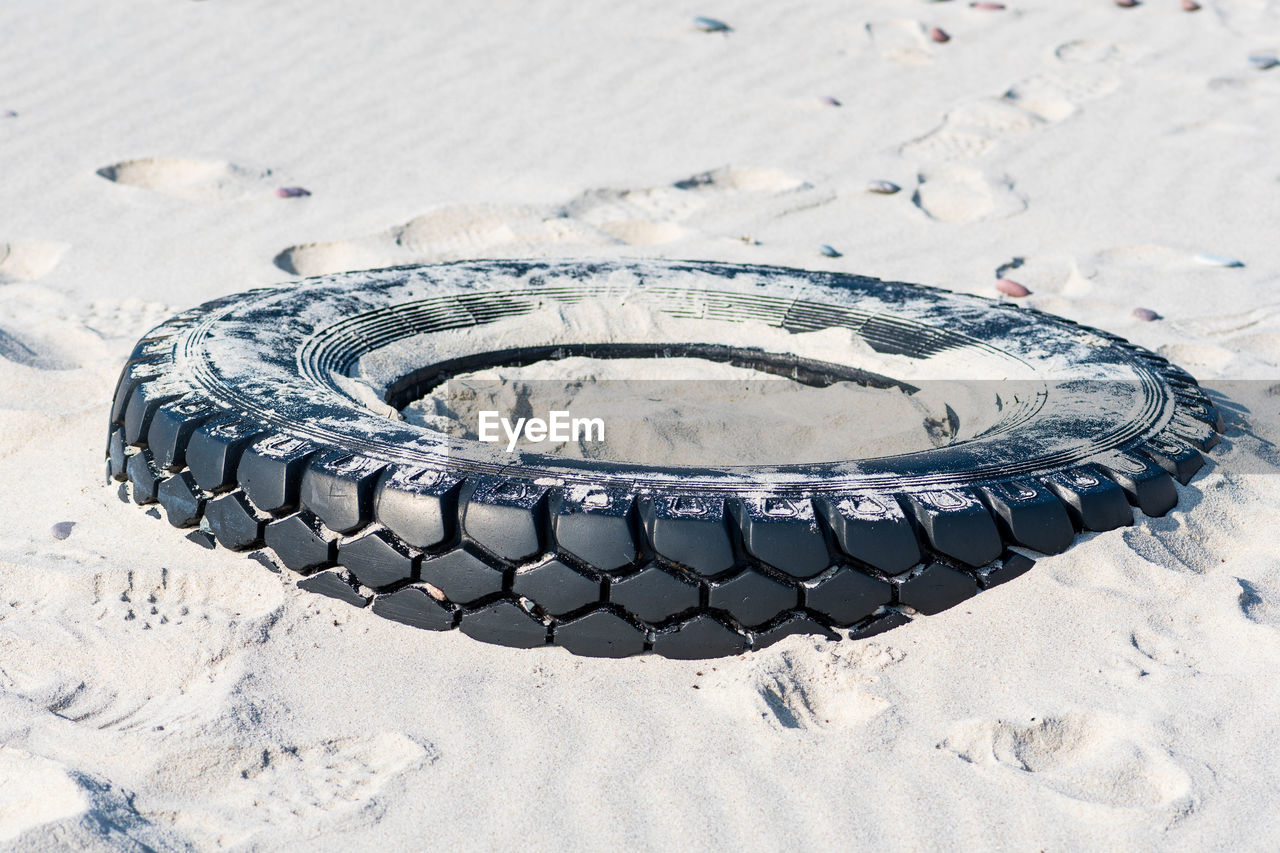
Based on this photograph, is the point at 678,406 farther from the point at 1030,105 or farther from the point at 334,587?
the point at 1030,105

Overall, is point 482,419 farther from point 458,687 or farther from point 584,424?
point 458,687

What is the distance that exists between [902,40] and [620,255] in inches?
112

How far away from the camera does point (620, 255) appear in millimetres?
4191

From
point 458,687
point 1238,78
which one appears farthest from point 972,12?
point 458,687

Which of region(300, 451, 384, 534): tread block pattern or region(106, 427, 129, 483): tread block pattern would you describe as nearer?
region(300, 451, 384, 534): tread block pattern

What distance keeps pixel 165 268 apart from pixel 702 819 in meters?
3.10

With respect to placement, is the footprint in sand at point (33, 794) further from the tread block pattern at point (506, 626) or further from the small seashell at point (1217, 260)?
the small seashell at point (1217, 260)

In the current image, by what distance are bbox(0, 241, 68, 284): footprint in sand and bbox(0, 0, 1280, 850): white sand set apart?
0.02 m

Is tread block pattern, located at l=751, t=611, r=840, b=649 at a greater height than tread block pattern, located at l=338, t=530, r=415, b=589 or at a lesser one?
lesser

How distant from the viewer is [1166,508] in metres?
2.08

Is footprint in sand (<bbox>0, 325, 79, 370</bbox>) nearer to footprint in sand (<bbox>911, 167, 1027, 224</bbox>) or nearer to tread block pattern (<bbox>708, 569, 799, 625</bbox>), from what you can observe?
tread block pattern (<bbox>708, 569, 799, 625</bbox>)

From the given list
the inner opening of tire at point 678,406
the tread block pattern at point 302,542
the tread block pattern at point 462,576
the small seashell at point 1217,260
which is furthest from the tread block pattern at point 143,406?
A: the small seashell at point 1217,260

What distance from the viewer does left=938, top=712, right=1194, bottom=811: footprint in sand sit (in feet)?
5.01

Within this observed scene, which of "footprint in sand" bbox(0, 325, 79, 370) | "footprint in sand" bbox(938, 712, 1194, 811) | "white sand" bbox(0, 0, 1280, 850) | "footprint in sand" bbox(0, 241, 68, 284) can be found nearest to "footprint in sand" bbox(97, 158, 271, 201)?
"white sand" bbox(0, 0, 1280, 850)
